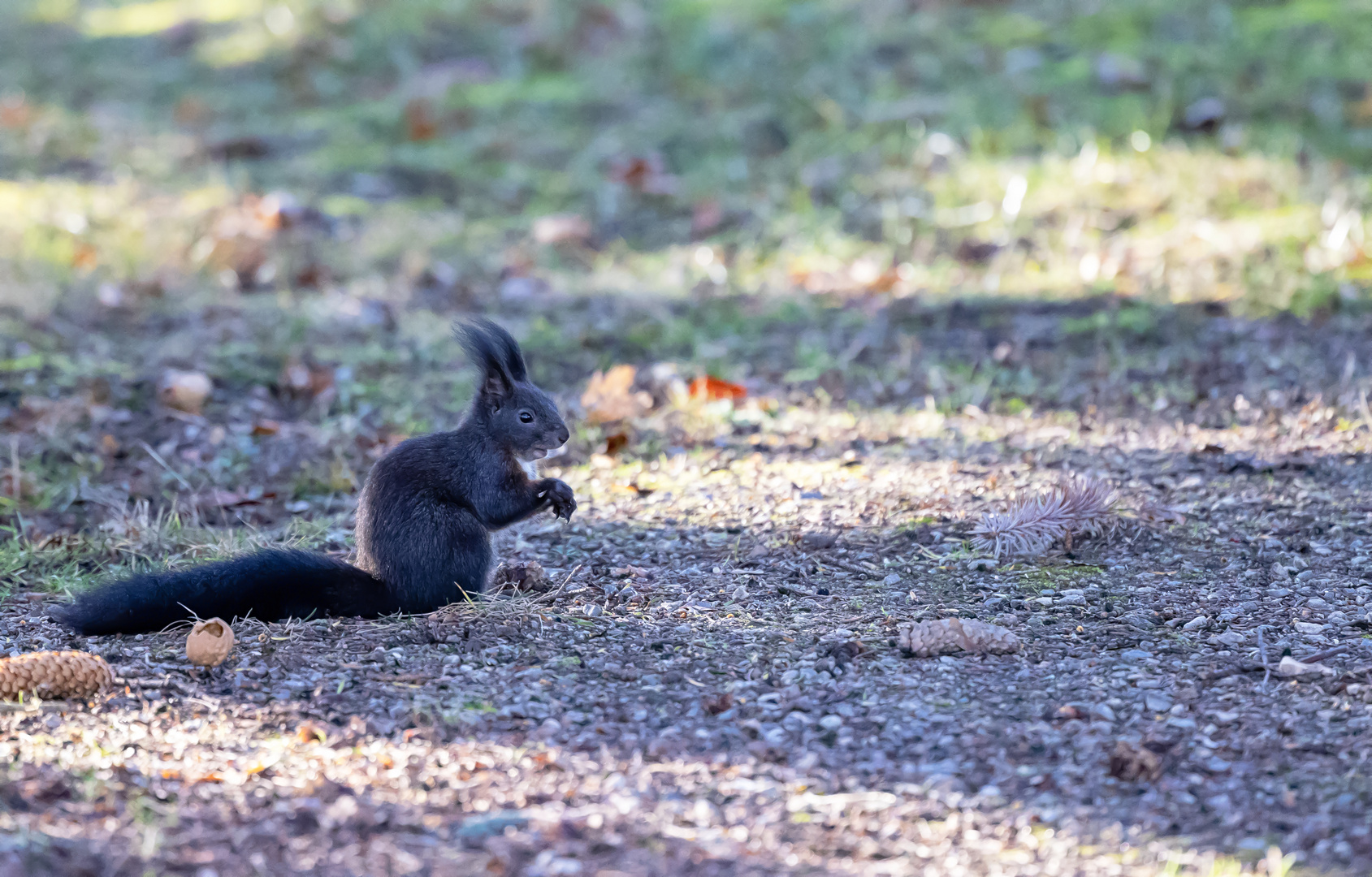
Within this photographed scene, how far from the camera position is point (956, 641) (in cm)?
300

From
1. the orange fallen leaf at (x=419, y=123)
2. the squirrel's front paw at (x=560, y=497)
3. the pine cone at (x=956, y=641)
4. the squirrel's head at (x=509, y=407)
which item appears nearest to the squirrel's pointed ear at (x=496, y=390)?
the squirrel's head at (x=509, y=407)

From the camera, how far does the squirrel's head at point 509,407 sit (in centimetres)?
357

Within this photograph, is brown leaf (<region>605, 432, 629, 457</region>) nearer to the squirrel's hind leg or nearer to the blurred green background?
the blurred green background

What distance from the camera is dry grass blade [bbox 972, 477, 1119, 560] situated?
3.56m

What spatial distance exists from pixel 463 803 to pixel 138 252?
16.0ft

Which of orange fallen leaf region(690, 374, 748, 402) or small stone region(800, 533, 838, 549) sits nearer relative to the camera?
small stone region(800, 533, 838, 549)

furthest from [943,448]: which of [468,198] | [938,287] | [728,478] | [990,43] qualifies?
[990,43]

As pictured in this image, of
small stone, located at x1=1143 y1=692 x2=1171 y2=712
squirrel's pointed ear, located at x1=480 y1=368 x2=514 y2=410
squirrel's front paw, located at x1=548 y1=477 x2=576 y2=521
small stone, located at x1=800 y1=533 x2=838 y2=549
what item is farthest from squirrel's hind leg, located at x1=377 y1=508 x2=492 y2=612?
small stone, located at x1=1143 y1=692 x2=1171 y2=712

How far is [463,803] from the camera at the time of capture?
7.75ft

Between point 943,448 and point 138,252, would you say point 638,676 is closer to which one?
point 943,448

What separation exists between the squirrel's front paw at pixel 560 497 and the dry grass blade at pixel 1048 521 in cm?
109

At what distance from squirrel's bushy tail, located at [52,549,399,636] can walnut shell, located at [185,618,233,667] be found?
203 mm

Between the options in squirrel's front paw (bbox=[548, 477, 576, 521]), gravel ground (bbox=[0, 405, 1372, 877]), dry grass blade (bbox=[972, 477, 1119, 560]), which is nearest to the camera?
gravel ground (bbox=[0, 405, 1372, 877])

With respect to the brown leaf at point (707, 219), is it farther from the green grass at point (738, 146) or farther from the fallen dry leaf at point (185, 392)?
the fallen dry leaf at point (185, 392)
